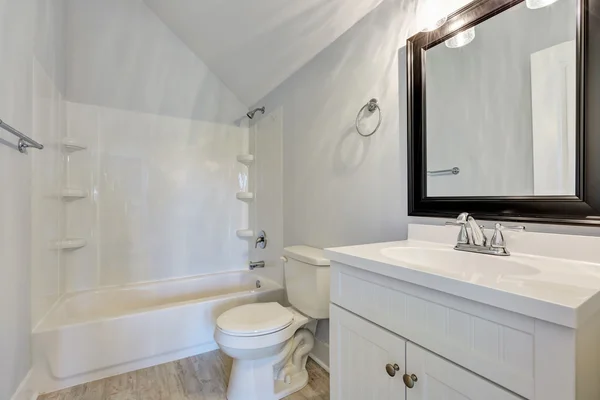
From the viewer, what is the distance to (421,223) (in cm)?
136

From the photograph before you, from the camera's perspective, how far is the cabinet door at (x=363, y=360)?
878 millimetres

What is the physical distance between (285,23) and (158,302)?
2399 mm

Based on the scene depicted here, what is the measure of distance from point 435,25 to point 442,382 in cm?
138

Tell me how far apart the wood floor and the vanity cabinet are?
726mm

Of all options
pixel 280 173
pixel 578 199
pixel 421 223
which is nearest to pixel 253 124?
pixel 280 173

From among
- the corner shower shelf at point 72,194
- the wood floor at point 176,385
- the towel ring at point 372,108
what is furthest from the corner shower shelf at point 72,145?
the towel ring at point 372,108

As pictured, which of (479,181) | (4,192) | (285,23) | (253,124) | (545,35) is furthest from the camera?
(253,124)

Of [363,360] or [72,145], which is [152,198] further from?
[363,360]

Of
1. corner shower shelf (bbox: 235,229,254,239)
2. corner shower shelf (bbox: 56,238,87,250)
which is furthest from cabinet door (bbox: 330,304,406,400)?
corner shower shelf (bbox: 56,238,87,250)

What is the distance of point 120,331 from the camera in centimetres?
185

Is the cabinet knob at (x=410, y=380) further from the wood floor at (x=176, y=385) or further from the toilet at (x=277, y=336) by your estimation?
the wood floor at (x=176, y=385)

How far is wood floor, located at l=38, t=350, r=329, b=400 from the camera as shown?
163cm

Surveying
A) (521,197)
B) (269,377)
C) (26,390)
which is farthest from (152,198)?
(521,197)

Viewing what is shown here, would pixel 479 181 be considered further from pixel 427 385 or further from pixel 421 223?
pixel 427 385
